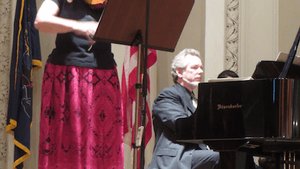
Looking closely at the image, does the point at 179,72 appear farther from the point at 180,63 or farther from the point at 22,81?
the point at 22,81

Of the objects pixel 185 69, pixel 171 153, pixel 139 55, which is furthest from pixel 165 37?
pixel 185 69

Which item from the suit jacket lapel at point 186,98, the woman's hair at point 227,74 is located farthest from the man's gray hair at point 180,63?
the woman's hair at point 227,74

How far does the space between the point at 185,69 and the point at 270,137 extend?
170 cm

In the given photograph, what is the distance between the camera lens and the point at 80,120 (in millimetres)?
3057

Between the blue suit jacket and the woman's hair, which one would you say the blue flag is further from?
the woman's hair

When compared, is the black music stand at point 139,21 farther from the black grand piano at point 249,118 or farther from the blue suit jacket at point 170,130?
the blue suit jacket at point 170,130

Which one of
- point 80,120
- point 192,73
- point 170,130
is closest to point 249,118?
point 80,120

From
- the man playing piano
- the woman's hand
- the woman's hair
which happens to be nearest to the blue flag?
the woman's hand

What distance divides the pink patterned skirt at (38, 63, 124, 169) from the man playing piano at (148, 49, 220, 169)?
711mm

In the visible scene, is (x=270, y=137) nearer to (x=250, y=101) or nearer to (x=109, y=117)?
(x=250, y=101)

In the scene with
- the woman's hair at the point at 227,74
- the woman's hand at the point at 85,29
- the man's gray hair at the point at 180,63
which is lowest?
the woman's hair at the point at 227,74

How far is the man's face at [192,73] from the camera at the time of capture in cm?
425

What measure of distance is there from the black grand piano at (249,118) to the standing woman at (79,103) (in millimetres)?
486

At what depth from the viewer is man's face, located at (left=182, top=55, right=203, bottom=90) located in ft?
14.0
